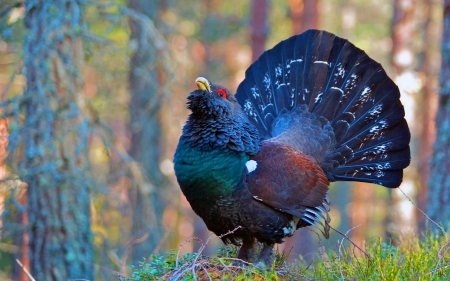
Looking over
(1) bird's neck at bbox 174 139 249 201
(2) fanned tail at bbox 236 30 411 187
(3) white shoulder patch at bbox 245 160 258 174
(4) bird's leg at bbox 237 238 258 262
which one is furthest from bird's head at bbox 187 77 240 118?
(4) bird's leg at bbox 237 238 258 262

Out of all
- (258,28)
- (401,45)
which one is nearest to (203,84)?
(258,28)

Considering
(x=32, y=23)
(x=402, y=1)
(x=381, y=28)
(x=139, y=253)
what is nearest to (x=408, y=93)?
(x=402, y=1)

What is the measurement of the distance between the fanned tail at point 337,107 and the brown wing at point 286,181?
60 centimetres

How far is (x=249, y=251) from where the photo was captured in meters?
4.71

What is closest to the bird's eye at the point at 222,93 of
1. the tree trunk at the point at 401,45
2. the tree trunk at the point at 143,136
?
the tree trunk at the point at 143,136

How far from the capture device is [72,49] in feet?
20.1

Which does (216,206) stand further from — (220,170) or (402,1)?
(402,1)

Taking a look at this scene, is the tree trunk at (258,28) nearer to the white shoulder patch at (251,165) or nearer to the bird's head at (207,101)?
the bird's head at (207,101)

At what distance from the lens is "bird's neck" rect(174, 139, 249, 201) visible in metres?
4.16

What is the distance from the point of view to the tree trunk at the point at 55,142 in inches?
233

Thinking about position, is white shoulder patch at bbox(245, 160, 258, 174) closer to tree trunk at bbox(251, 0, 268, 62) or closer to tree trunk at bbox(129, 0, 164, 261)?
tree trunk at bbox(251, 0, 268, 62)

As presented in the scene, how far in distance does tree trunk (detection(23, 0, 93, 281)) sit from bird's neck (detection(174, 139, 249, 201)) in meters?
2.30

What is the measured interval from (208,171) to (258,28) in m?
7.43

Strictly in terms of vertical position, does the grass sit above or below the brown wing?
below
